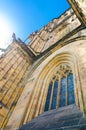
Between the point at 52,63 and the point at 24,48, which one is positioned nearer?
the point at 52,63

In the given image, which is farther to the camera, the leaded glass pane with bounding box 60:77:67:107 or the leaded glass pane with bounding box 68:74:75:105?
the leaded glass pane with bounding box 60:77:67:107

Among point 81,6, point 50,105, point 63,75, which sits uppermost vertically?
point 81,6

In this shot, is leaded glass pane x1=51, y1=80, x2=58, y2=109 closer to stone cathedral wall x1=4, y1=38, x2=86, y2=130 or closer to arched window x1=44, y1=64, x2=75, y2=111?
arched window x1=44, y1=64, x2=75, y2=111

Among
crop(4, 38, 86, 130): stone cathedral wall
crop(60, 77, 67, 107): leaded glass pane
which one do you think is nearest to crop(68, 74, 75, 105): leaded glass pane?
crop(60, 77, 67, 107): leaded glass pane

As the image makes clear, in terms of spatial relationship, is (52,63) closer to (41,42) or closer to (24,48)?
(24,48)

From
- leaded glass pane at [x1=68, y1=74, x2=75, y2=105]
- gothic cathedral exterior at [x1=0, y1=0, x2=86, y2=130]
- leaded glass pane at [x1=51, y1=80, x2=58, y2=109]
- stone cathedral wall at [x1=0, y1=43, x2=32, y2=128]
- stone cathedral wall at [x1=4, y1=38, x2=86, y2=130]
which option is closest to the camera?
stone cathedral wall at [x1=4, y1=38, x2=86, y2=130]

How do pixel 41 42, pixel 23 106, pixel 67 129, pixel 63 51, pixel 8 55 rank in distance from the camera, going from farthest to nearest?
pixel 41 42, pixel 8 55, pixel 63 51, pixel 23 106, pixel 67 129

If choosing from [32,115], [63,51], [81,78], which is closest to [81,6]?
[63,51]

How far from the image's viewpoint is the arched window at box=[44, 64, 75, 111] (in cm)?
577

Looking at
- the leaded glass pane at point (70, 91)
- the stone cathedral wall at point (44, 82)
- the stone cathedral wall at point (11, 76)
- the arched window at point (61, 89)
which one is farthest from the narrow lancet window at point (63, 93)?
the stone cathedral wall at point (11, 76)

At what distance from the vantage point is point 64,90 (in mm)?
6215

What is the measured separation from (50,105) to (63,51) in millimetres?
2804

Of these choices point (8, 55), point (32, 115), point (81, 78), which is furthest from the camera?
point (8, 55)

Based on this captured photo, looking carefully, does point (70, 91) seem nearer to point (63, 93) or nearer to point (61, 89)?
point (63, 93)
